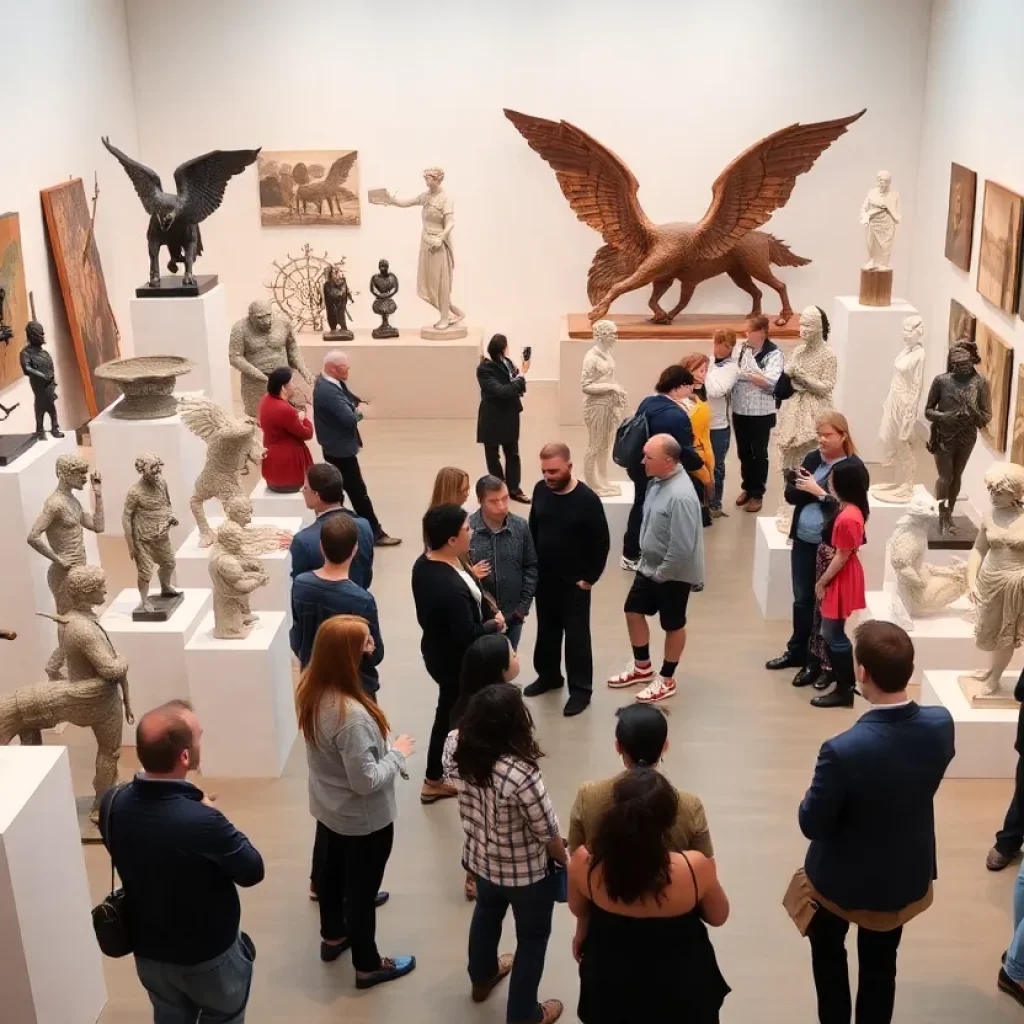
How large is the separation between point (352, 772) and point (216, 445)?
3764 mm

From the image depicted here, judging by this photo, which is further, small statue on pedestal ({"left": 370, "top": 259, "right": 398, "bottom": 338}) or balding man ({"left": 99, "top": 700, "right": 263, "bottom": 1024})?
small statue on pedestal ({"left": 370, "top": 259, "right": 398, "bottom": 338})

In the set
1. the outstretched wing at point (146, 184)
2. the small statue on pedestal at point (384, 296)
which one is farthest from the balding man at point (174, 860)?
the small statue on pedestal at point (384, 296)

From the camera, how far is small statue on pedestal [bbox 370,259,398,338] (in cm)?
1312

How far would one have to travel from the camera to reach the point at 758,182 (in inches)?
500

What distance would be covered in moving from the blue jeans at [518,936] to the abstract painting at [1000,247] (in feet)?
24.3

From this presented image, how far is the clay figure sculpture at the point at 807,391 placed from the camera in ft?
29.6

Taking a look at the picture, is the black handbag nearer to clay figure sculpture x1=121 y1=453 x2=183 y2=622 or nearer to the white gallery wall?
clay figure sculpture x1=121 y1=453 x2=183 y2=622

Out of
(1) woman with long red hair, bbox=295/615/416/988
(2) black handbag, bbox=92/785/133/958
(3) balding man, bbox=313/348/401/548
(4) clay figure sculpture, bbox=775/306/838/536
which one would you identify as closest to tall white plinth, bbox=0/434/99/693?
(3) balding man, bbox=313/348/401/548

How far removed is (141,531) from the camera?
6.94 meters

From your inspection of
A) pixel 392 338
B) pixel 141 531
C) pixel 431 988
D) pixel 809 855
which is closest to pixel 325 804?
pixel 431 988

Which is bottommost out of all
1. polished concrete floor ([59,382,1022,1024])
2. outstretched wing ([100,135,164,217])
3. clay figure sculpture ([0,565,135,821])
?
polished concrete floor ([59,382,1022,1024])

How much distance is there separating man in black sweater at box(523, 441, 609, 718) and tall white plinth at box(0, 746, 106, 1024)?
282 centimetres

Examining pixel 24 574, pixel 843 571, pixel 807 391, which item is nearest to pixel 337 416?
pixel 24 574

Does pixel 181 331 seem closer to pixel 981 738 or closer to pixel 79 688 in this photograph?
pixel 79 688
